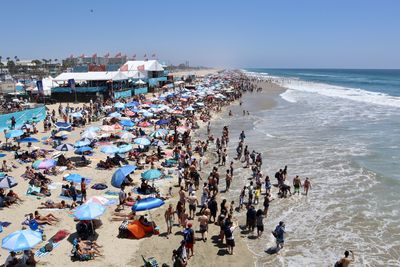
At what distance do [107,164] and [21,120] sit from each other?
14976 millimetres

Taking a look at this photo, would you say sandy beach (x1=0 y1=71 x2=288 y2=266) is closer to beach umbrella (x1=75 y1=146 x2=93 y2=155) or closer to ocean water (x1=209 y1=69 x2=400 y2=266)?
ocean water (x1=209 y1=69 x2=400 y2=266)

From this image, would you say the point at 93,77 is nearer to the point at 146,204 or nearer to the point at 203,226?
the point at 146,204

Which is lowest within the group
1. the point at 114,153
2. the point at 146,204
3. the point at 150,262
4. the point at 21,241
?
the point at 150,262

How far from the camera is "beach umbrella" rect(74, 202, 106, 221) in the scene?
11.6 m

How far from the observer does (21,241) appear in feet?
33.0

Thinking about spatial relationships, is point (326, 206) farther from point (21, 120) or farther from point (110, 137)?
point (21, 120)

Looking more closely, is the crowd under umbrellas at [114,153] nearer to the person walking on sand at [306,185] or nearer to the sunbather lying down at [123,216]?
the sunbather lying down at [123,216]

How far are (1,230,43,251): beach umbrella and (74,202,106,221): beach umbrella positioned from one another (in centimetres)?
150

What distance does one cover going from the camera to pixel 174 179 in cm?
1873

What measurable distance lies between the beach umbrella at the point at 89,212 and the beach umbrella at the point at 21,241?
150 cm

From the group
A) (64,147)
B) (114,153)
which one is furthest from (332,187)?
(64,147)

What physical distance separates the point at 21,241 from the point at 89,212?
2.18 meters

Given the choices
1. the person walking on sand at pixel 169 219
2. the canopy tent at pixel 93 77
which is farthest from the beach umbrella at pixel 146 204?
the canopy tent at pixel 93 77

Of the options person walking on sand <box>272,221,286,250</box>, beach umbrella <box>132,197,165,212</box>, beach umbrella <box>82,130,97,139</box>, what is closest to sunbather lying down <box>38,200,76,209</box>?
beach umbrella <box>132,197,165,212</box>
